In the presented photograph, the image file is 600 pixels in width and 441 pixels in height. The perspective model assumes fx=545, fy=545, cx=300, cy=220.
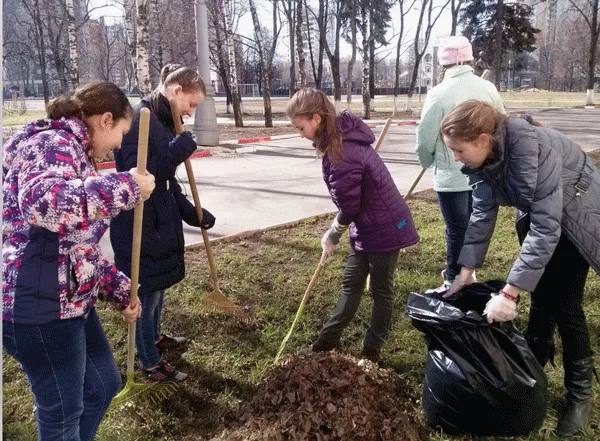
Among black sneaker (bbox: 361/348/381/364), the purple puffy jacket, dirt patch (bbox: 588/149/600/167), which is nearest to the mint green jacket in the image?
the purple puffy jacket

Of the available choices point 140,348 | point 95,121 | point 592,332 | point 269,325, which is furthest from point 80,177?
point 592,332

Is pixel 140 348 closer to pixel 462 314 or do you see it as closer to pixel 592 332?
pixel 462 314

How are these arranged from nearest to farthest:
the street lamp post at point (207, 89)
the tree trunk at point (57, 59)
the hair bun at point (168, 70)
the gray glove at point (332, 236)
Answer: the hair bun at point (168, 70) → the gray glove at point (332, 236) → the street lamp post at point (207, 89) → the tree trunk at point (57, 59)

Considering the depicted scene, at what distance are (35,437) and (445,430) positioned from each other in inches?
72.0

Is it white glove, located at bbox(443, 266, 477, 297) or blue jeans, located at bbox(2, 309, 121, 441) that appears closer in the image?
blue jeans, located at bbox(2, 309, 121, 441)

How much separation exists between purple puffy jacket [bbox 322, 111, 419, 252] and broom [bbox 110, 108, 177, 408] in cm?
94

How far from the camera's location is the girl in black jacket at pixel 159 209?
258cm

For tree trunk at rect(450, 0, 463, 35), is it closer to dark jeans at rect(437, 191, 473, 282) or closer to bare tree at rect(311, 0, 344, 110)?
bare tree at rect(311, 0, 344, 110)

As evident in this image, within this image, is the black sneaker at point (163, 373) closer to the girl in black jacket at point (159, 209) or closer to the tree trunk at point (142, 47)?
the girl in black jacket at point (159, 209)

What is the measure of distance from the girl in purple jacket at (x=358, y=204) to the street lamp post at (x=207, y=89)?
27.5 feet

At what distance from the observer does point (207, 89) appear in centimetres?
1058

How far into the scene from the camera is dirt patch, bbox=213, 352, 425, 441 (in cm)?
218

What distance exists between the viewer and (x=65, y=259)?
5.55 feet

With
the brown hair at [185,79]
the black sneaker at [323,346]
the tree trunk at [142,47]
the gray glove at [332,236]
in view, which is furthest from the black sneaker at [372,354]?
the tree trunk at [142,47]
